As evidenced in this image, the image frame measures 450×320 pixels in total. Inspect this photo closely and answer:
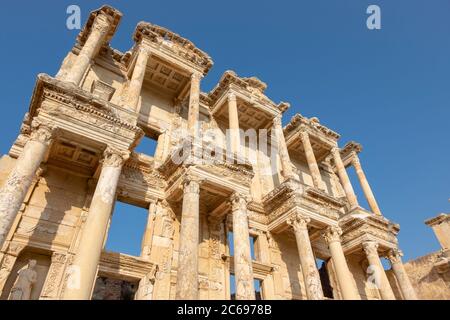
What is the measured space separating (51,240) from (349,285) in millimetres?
12921

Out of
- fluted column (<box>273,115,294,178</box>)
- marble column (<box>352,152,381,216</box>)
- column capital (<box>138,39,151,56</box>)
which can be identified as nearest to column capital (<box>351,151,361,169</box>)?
marble column (<box>352,152,381,216</box>)

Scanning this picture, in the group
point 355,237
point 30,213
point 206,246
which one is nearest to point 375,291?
point 355,237

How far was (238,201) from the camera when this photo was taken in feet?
44.9

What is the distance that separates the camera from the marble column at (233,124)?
17.3 m

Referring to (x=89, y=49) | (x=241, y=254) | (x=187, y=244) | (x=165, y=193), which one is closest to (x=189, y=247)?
(x=187, y=244)

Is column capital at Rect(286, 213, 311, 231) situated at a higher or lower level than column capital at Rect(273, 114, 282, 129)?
lower

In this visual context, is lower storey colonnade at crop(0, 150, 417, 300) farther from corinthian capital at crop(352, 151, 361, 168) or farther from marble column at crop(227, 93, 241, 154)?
corinthian capital at crop(352, 151, 361, 168)

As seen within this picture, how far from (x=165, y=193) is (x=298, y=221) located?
6.73m

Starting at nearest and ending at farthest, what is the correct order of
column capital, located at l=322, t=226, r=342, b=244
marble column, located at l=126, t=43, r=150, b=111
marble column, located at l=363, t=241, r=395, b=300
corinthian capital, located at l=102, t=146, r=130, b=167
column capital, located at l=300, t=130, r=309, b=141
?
corinthian capital, located at l=102, t=146, r=130, b=167
marble column, located at l=126, t=43, r=150, b=111
column capital, located at l=322, t=226, r=342, b=244
marble column, located at l=363, t=241, r=395, b=300
column capital, located at l=300, t=130, r=309, b=141

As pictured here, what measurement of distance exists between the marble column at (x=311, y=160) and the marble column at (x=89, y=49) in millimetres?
14338

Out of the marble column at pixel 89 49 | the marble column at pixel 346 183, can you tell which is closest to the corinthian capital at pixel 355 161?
the marble column at pixel 346 183

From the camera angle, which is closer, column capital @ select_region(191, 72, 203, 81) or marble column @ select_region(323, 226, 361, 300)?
marble column @ select_region(323, 226, 361, 300)

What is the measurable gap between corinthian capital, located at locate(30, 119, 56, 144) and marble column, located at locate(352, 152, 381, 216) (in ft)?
66.6

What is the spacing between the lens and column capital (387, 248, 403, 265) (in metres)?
19.9
